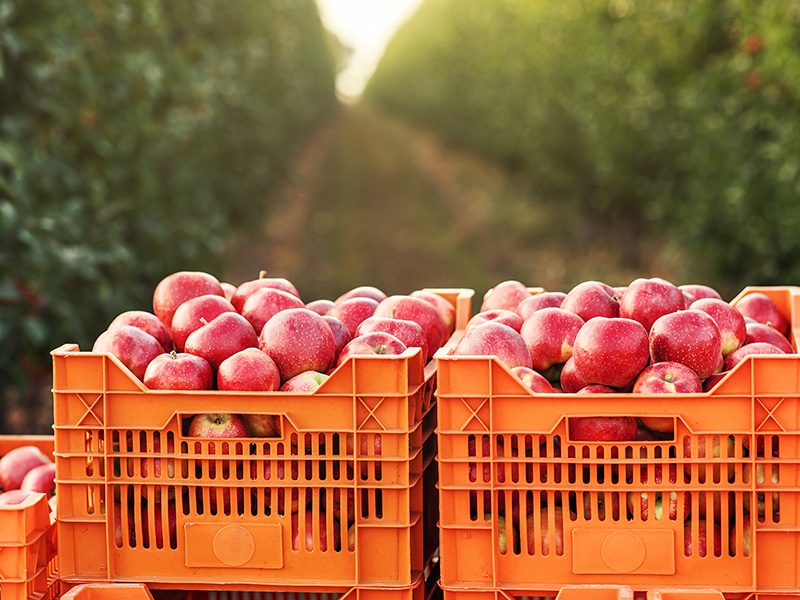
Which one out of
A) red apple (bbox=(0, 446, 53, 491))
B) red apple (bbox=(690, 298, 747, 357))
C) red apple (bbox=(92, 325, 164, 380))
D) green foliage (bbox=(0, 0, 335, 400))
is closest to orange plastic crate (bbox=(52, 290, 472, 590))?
red apple (bbox=(92, 325, 164, 380))

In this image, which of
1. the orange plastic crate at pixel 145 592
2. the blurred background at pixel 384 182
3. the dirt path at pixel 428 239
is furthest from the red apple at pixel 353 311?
the dirt path at pixel 428 239

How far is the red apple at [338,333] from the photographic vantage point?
7.78 feet

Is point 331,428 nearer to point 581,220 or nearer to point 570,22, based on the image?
point 570,22

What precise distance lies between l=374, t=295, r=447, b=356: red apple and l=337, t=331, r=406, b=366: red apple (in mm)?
324

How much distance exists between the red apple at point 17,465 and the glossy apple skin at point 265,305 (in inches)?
29.1

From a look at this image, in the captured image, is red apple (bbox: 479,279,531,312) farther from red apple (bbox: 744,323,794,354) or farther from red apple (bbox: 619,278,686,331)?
red apple (bbox: 744,323,794,354)

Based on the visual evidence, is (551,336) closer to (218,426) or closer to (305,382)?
(305,382)

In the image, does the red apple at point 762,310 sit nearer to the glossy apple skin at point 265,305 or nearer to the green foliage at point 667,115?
the glossy apple skin at point 265,305

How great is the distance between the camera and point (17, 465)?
2.64 metres

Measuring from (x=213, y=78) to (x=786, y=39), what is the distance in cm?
482

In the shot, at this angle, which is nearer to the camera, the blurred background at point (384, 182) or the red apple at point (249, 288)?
the red apple at point (249, 288)

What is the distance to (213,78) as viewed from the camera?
28.1ft

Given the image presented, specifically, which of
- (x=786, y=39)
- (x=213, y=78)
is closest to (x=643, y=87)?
(x=786, y=39)

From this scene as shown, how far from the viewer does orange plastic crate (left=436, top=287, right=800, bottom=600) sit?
1.91m
